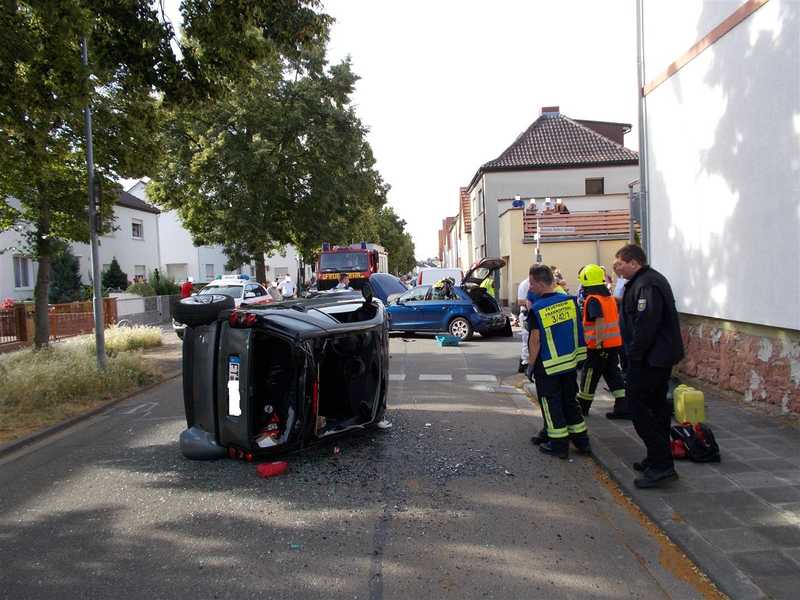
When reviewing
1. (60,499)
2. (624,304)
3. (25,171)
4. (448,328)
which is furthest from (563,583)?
(448,328)

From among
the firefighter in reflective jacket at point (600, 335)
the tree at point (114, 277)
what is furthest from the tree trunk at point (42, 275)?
the tree at point (114, 277)

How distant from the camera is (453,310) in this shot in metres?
16.7

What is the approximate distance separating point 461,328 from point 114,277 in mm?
20774

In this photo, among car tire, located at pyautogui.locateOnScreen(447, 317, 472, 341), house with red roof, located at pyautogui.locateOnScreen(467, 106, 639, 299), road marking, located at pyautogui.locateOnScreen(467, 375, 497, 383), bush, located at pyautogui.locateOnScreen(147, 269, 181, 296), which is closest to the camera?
road marking, located at pyautogui.locateOnScreen(467, 375, 497, 383)

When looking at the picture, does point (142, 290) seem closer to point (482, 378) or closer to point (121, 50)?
point (121, 50)

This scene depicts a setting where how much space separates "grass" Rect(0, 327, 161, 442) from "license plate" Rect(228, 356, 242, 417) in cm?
334

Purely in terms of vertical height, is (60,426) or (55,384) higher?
(55,384)

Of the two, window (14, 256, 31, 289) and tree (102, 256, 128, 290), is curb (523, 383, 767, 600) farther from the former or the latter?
tree (102, 256, 128, 290)

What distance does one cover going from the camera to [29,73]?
7996mm

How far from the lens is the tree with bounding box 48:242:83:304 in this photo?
2633cm

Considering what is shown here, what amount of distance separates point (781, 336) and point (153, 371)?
9390 millimetres

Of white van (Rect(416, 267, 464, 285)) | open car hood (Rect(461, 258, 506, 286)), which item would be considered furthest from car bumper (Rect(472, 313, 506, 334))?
white van (Rect(416, 267, 464, 285))

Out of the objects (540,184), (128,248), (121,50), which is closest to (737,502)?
(121,50)

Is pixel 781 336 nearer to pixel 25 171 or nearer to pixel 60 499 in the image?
pixel 60 499
